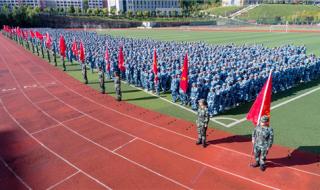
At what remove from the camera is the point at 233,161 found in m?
8.38

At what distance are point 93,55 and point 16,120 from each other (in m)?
9.97

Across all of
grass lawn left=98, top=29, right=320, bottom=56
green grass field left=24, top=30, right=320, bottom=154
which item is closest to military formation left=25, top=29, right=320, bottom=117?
green grass field left=24, top=30, right=320, bottom=154

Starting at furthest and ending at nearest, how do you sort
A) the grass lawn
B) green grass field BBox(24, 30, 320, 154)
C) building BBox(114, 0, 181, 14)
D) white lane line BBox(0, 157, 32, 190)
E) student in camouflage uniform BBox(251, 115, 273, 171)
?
building BBox(114, 0, 181, 14) → the grass lawn → green grass field BBox(24, 30, 320, 154) → white lane line BBox(0, 157, 32, 190) → student in camouflage uniform BBox(251, 115, 273, 171)

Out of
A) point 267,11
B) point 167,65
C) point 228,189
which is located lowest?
point 228,189

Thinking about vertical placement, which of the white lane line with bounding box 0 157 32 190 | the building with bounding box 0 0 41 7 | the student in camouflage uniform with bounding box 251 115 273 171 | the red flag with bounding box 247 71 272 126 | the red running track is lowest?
the white lane line with bounding box 0 157 32 190

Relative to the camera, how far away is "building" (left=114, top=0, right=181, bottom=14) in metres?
121

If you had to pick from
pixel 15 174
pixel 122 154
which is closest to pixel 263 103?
pixel 122 154

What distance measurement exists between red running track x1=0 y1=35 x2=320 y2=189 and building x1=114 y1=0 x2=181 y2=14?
110 metres

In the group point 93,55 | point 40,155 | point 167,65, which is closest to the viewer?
point 40,155

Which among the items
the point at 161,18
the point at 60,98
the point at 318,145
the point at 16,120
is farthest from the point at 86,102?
the point at 161,18

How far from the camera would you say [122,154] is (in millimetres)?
→ 8922

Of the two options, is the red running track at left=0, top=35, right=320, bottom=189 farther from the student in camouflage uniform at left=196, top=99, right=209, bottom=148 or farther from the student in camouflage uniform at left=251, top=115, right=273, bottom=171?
the student in camouflage uniform at left=196, top=99, right=209, bottom=148

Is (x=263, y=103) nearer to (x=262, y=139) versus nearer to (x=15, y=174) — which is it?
(x=262, y=139)

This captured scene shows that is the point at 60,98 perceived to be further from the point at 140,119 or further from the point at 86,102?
the point at 140,119
